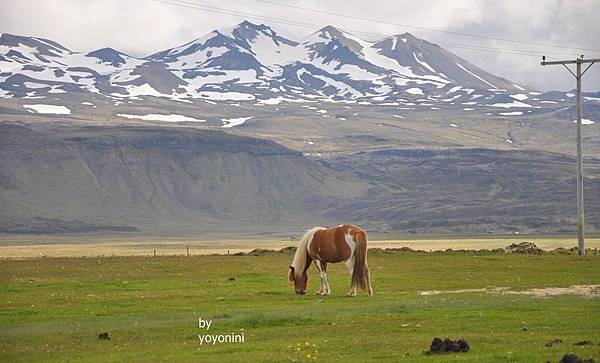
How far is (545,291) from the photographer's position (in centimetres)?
3319

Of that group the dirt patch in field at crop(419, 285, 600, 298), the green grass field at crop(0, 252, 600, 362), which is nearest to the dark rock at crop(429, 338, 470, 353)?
the green grass field at crop(0, 252, 600, 362)

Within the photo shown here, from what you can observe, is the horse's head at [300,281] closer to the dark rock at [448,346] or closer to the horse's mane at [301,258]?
the horse's mane at [301,258]

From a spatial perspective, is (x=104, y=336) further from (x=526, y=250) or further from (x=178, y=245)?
(x=178, y=245)

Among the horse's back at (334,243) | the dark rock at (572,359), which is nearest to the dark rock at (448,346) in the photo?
the dark rock at (572,359)

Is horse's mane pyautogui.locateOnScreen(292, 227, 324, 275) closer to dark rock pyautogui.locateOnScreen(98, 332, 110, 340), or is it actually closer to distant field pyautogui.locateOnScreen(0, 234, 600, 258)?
dark rock pyautogui.locateOnScreen(98, 332, 110, 340)

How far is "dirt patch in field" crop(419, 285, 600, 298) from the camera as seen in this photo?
3206cm

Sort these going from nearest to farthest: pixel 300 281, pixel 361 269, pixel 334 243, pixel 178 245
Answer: pixel 361 269 → pixel 334 243 → pixel 300 281 → pixel 178 245

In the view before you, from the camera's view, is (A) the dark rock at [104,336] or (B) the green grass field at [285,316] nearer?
(B) the green grass field at [285,316]

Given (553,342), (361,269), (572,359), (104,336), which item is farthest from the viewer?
(361,269)

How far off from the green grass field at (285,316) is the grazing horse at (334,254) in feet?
2.40

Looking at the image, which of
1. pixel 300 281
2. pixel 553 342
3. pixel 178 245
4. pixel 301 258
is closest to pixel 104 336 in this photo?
pixel 553 342

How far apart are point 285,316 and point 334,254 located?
681 cm

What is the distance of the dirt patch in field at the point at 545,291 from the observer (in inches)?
1262

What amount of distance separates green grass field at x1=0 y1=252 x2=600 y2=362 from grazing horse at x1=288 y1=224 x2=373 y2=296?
0.73 meters
